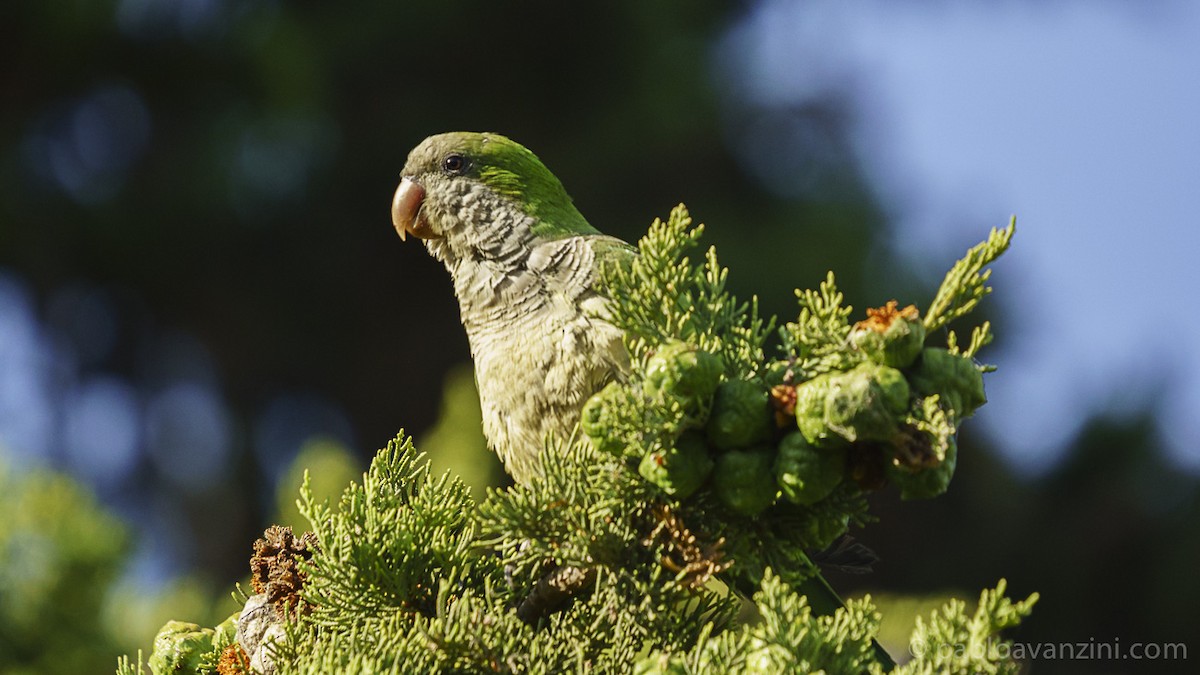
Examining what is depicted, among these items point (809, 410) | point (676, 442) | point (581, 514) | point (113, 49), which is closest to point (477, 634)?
point (581, 514)

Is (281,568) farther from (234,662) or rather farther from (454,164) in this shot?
(454,164)

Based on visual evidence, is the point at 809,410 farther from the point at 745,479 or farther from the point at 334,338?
the point at 334,338

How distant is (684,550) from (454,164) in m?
1.34

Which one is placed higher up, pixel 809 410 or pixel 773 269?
pixel 773 269

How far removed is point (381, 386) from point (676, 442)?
8112 millimetres

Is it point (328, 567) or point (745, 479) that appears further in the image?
point (328, 567)

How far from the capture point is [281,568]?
47.5 inches

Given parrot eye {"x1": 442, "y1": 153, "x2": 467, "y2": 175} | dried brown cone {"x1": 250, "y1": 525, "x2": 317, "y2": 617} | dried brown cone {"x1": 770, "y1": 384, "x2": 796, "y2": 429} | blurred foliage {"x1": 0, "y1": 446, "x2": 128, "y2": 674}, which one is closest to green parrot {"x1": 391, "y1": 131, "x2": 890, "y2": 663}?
parrot eye {"x1": 442, "y1": 153, "x2": 467, "y2": 175}

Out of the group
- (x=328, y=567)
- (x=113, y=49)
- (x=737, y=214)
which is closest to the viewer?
(x=328, y=567)

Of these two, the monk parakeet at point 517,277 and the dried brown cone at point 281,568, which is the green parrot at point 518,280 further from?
the dried brown cone at point 281,568

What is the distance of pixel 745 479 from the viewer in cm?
92

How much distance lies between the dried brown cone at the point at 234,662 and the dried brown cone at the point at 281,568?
6 centimetres

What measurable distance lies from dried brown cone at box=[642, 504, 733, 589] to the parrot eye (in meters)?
1.29

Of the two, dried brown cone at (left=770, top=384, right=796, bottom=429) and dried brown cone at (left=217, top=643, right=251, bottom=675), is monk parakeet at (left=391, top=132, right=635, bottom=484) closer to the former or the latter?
dried brown cone at (left=217, top=643, right=251, bottom=675)
